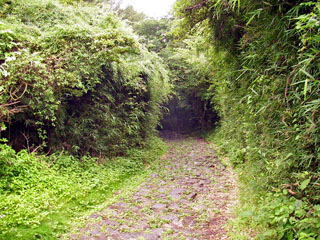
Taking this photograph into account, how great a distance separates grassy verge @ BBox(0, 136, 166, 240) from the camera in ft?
9.86

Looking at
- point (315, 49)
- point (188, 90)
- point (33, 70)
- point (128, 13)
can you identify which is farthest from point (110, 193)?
point (128, 13)

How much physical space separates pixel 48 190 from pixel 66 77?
2.26 meters

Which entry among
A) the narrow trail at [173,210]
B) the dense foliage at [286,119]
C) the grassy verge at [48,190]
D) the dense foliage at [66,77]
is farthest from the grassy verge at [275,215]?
the dense foliage at [66,77]

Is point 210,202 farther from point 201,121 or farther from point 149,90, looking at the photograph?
point 201,121

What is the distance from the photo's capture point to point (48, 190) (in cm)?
389

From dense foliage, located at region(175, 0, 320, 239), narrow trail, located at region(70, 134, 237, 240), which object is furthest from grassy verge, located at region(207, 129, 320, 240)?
narrow trail, located at region(70, 134, 237, 240)

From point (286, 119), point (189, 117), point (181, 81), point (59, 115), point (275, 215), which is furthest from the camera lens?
point (189, 117)

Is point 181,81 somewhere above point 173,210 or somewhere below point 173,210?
above

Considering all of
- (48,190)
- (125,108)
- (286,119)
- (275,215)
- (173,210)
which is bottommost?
(173,210)

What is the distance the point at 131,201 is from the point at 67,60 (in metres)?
3.21

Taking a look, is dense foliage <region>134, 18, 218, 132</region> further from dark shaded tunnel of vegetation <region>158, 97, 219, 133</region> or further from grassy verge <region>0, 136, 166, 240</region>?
grassy verge <region>0, 136, 166, 240</region>

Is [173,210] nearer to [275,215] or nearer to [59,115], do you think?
[275,215]

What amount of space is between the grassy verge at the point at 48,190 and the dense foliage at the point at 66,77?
1.99ft

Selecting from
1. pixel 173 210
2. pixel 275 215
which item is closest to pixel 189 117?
pixel 173 210
